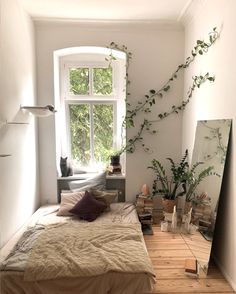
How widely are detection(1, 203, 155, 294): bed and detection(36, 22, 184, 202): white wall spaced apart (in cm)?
117

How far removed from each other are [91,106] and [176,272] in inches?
97.9

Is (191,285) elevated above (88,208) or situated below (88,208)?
below

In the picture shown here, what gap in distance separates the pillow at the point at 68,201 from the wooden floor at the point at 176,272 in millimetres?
969

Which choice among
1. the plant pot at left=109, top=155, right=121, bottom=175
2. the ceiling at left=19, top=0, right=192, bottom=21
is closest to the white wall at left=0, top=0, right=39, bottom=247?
the ceiling at left=19, top=0, right=192, bottom=21

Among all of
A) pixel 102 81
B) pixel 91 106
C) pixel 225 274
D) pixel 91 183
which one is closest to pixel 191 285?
pixel 225 274

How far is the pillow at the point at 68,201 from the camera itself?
10.7ft

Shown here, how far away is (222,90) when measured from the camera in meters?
2.42

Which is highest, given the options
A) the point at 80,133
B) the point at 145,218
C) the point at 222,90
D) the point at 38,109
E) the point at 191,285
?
the point at 222,90

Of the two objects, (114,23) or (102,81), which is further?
(102,81)

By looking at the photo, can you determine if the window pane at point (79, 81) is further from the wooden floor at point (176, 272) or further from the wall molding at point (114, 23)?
the wooden floor at point (176, 272)

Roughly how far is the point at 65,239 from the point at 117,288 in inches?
28.4

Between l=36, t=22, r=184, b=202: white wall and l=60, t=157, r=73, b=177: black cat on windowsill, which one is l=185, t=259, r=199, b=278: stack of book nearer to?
l=36, t=22, r=184, b=202: white wall

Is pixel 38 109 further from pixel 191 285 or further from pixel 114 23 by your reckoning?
pixel 191 285

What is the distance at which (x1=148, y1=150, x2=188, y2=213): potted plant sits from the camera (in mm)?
3346
